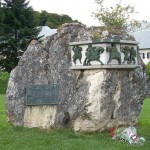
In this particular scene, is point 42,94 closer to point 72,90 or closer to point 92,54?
point 72,90

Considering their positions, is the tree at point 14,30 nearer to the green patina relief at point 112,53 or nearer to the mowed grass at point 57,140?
the mowed grass at point 57,140

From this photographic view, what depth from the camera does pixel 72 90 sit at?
34.5 ft

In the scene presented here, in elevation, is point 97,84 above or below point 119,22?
below

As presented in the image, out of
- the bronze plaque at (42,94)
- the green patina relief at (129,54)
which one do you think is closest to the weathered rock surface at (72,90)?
the bronze plaque at (42,94)

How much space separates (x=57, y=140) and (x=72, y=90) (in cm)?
148

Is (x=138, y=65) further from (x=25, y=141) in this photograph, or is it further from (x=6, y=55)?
(x=6, y=55)

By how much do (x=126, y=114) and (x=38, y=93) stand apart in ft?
7.30

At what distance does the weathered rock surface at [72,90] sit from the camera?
33.0 ft

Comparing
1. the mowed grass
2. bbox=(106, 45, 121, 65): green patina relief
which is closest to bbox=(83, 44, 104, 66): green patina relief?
bbox=(106, 45, 121, 65): green patina relief

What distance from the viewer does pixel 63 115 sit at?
10625mm

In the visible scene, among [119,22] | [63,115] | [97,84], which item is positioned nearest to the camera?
[97,84]

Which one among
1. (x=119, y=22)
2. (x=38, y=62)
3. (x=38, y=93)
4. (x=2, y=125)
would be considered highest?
(x=119, y=22)

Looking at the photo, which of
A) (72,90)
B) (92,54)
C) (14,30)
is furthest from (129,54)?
(14,30)

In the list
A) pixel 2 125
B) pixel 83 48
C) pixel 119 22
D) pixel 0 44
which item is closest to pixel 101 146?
pixel 83 48
